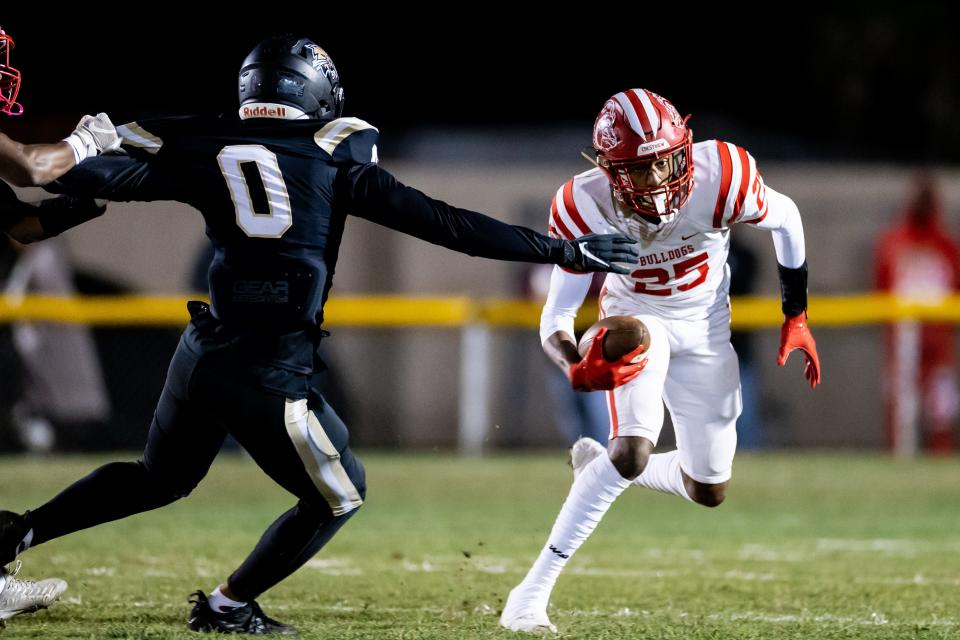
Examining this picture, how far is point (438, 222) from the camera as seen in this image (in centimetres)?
438

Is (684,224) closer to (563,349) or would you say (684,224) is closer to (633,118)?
(633,118)

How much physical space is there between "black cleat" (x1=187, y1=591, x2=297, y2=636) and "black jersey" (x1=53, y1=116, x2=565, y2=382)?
2.63ft

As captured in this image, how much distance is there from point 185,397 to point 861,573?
2.94m

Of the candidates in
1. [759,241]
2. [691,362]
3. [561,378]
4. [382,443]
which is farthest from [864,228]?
[691,362]

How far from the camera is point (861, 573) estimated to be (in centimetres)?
609

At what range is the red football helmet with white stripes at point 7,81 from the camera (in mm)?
4598

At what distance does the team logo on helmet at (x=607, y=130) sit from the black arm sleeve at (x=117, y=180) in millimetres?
1413

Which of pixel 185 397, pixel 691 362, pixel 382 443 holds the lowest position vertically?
pixel 382 443

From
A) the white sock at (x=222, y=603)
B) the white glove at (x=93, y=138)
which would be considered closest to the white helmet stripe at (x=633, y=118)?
the white glove at (x=93, y=138)

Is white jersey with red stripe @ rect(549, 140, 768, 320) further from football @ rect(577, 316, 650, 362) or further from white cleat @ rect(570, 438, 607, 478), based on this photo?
white cleat @ rect(570, 438, 607, 478)

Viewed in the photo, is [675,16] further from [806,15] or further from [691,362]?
[691,362]

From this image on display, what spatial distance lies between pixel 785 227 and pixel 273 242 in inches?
72.9

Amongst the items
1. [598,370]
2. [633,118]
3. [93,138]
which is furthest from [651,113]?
[93,138]

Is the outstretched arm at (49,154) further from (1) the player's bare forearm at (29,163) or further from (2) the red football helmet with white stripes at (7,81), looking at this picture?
(2) the red football helmet with white stripes at (7,81)
